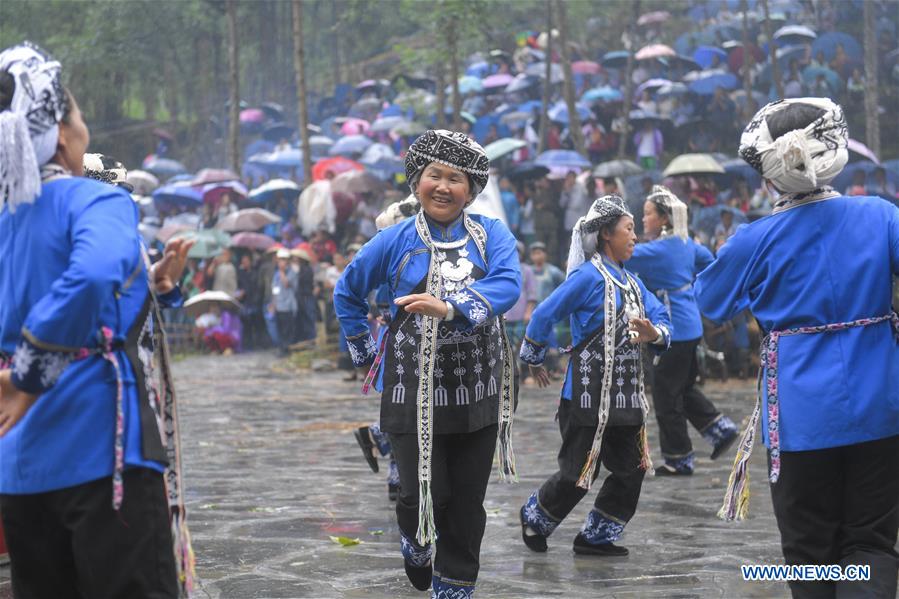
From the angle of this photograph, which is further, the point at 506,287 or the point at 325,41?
the point at 325,41

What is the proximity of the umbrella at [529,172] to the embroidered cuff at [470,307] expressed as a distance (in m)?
15.6

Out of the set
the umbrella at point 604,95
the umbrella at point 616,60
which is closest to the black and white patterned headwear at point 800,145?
the umbrella at point 604,95

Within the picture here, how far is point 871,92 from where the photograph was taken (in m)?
21.5


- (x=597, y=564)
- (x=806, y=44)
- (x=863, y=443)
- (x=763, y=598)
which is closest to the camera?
(x=863, y=443)

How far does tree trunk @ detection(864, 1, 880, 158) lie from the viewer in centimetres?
2131

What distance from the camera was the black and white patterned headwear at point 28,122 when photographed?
3.76m

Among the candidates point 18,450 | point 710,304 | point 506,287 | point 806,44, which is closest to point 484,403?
point 506,287

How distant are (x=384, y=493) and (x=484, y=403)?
3493mm

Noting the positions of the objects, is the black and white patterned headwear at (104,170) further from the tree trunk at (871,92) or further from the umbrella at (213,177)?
the umbrella at (213,177)

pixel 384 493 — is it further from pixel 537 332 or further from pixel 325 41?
pixel 325 41

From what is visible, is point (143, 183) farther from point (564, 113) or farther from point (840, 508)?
point (840, 508)

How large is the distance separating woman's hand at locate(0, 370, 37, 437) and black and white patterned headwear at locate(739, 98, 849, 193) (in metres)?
2.65

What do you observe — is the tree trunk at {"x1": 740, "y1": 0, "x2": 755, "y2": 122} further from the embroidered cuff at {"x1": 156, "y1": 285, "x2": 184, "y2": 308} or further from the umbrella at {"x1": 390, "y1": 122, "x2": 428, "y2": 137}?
the embroidered cuff at {"x1": 156, "y1": 285, "x2": 184, "y2": 308}

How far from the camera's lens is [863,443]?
461cm
